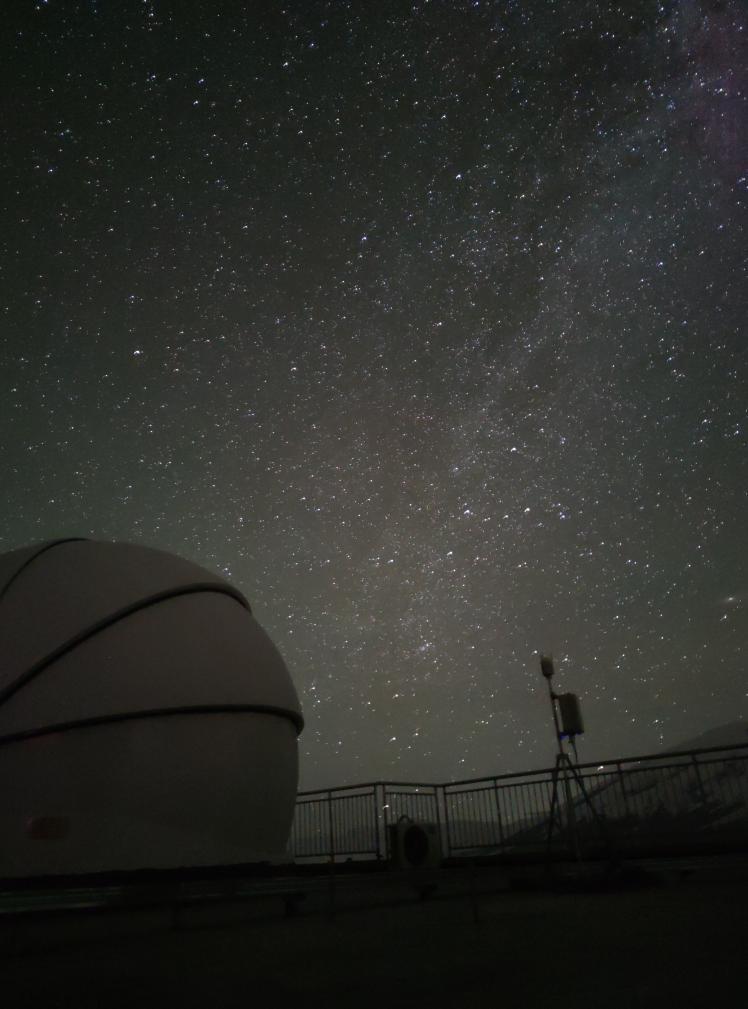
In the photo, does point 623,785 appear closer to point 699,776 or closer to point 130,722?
point 699,776

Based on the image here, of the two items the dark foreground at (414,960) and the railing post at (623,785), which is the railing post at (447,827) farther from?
the dark foreground at (414,960)

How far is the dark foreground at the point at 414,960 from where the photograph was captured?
2332 mm

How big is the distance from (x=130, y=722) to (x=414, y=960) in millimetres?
4286

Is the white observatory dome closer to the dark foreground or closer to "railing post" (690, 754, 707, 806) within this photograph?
the dark foreground

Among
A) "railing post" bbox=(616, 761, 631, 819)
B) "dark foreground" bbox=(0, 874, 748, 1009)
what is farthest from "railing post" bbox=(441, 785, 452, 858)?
"dark foreground" bbox=(0, 874, 748, 1009)

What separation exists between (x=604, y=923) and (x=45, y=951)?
12.4ft

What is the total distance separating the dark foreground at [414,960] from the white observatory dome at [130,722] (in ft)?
2.86

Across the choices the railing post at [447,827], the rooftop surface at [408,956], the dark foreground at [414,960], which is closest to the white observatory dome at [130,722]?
the rooftop surface at [408,956]

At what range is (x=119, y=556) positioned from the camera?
27.0 feet

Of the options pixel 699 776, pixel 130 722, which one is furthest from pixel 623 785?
pixel 130 722

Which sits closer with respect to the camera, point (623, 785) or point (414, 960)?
point (414, 960)

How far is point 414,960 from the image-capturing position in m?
3.21

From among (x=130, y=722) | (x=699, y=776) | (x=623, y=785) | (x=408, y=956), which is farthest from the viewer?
(x=623, y=785)

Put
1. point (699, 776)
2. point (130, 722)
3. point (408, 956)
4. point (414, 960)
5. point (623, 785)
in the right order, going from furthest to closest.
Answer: point (623, 785) → point (699, 776) → point (130, 722) → point (408, 956) → point (414, 960)
